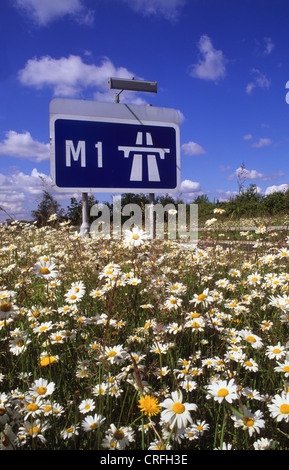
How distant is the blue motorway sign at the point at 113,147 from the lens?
411cm

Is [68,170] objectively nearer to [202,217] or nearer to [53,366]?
[53,366]

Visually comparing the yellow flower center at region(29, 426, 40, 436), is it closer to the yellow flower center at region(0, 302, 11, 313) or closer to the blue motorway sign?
the yellow flower center at region(0, 302, 11, 313)

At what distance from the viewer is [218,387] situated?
120 centimetres

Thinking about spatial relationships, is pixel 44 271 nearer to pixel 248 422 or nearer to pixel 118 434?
pixel 118 434

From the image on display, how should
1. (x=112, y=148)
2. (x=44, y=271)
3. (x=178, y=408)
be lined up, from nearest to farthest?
(x=178, y=408)
(x=44, y=271)
(x=112, y=148)

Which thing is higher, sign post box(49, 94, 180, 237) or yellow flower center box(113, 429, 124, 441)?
sign post box(49, 94, 180, 237)

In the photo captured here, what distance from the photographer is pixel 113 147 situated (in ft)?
14.2

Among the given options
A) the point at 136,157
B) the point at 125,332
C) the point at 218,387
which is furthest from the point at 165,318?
the point at 136,157

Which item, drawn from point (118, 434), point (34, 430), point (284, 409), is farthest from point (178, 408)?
point (34, 430)

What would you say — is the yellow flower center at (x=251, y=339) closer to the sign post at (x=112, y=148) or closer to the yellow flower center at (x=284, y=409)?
the yellow flower center at (x=284, y=409)

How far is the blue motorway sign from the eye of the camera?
411 cm

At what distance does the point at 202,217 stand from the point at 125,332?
57.9ft

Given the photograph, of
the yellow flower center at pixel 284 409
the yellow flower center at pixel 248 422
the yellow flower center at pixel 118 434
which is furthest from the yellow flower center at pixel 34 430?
the yellow flower center at pixel 284 409

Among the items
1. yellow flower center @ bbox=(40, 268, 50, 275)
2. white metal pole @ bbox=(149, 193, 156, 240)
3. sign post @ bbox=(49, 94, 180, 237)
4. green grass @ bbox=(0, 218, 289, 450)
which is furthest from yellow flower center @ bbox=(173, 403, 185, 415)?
white metal pole @ bbox=(149, 193, 156, 240)
